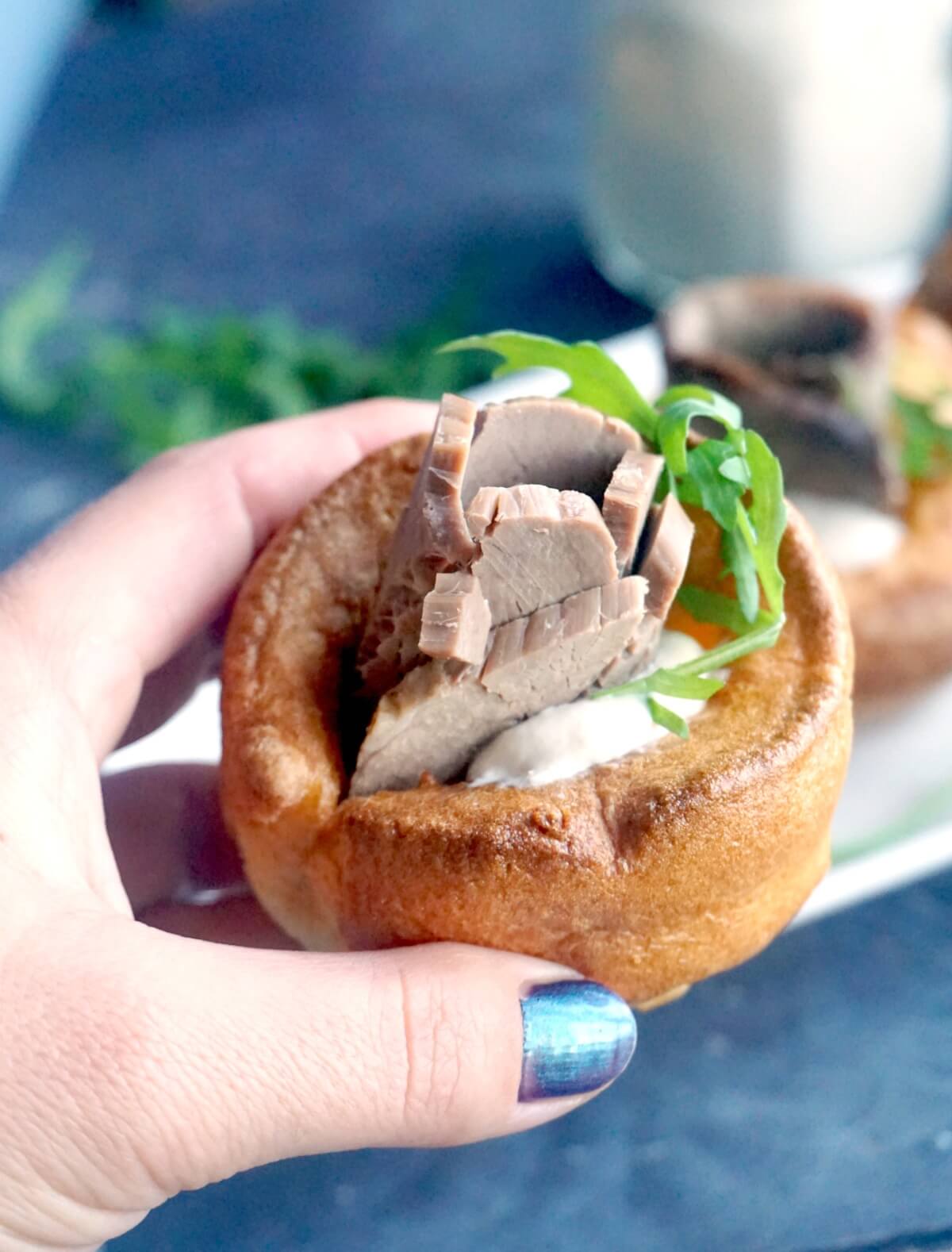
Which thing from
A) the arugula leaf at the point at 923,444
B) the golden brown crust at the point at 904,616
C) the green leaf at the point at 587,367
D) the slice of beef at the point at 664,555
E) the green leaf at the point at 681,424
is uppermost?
the green leaf at the point at 587,367

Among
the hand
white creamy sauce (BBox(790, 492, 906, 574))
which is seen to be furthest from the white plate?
the hand

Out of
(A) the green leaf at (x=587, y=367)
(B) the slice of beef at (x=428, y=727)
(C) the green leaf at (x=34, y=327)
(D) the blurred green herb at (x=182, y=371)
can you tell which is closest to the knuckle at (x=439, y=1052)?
(B) the slice of beef at (x=428, y=727)

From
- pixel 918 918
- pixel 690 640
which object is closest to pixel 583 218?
pixel 918 918

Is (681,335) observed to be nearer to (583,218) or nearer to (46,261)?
(583,218)

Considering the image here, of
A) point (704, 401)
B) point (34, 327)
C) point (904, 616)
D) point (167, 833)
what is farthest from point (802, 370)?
point (34, 327)

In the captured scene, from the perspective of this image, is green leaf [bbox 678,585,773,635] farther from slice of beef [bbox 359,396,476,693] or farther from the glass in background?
the glass in background

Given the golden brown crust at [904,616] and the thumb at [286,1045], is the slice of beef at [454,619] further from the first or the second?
the golden brown crust at [904,616]
